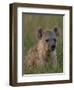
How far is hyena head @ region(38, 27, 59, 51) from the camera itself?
6.37ft

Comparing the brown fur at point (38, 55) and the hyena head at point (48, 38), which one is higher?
the hyena head at point (48, 38)

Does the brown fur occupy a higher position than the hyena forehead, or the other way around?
the hyena forehead

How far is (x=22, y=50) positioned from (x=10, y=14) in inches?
9.7

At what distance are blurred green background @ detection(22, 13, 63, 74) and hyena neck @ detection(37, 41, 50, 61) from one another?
0.04 m

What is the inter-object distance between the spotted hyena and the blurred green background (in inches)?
1.0

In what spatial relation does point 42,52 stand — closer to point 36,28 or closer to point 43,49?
point 43,49

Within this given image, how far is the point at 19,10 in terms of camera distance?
186 centimetres

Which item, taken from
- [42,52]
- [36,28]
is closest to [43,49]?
[42,52]

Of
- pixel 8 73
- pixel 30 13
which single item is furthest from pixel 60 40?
pixel 8 73

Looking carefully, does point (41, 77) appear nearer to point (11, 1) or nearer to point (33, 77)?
point (33, 77)

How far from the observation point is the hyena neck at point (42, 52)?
1934mm

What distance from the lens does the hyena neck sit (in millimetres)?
1934

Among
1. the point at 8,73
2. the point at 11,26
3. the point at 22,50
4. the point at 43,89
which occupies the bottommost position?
the point at 43,89

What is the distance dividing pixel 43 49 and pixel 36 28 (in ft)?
0.49
